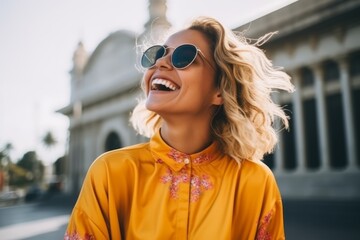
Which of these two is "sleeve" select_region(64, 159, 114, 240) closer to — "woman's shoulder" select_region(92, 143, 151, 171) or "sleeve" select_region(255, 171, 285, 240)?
"woman's shoulder" select_region(92, 143, 151, 171)

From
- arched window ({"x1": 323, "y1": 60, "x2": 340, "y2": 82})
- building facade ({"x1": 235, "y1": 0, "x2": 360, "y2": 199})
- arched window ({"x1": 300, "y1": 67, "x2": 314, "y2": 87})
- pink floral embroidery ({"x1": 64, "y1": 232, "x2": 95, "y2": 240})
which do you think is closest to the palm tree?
building facade ({"x1": 235, "y1": 0, "x2": 360, "y2": 199})

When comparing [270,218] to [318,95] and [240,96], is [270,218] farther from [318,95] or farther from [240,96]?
[318,95]

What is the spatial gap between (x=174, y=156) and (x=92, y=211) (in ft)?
1.74

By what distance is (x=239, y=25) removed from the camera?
16359 mm

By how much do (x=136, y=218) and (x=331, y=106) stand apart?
14.6m

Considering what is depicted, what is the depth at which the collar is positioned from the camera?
74.2 inches

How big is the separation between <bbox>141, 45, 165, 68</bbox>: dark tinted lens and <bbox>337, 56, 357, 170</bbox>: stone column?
41.1ft

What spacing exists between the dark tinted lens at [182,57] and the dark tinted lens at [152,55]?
0.47ft

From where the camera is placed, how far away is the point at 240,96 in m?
2.26

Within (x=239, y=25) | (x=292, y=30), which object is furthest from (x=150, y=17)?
(x=292, y=30)

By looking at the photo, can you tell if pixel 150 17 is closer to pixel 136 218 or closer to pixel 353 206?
pixel 353 206

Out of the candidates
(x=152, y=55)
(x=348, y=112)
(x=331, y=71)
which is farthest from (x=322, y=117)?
(x=152, y=55)

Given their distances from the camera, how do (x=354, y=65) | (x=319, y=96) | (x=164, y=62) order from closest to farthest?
(x=164, y=62), (x=354, y=65), (x=319, y=96)

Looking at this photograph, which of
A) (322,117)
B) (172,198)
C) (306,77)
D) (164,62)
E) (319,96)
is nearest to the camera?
(172,198)
